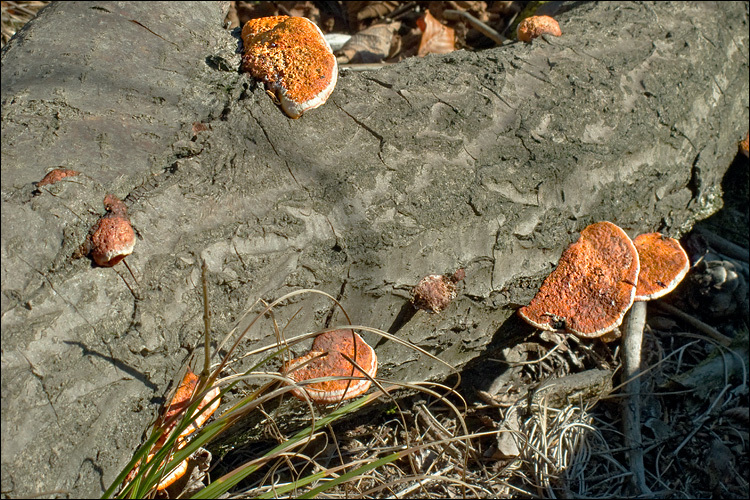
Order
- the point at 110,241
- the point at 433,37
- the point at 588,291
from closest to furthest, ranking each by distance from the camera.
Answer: the point at 110,241 < the point at 588,291 < the point at 433,37

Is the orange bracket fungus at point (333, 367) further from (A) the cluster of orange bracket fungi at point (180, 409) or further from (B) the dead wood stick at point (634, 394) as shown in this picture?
(B) the dead wood stick at point (634, 394)

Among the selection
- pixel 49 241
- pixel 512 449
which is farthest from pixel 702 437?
pixel 49 241

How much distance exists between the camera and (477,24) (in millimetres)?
5070

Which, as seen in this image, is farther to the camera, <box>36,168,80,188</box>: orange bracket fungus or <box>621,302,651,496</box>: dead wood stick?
<box>621,302,651,496</box>: dead wood stick

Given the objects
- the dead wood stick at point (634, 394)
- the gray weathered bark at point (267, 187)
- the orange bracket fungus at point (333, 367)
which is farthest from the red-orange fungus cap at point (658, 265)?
the orange bracket fungus at point (333, 367)

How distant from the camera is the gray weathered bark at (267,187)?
6.07 feet

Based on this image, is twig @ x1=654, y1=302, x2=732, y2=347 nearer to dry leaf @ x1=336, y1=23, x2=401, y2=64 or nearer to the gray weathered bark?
the gray weathered bark

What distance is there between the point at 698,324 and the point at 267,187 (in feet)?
9.84

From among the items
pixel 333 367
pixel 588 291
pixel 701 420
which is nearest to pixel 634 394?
pixel 701 420

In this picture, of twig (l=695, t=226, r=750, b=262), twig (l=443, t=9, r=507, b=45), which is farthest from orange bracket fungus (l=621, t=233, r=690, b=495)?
twig (l=443, t=9, r=507, b=45)

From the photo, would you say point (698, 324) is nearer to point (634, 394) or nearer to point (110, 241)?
point (634, 394)

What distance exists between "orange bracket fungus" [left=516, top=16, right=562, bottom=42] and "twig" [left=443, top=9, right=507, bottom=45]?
5.97 feet

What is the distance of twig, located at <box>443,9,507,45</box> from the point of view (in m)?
5.01

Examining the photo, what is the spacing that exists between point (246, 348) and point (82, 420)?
2.10 ft
